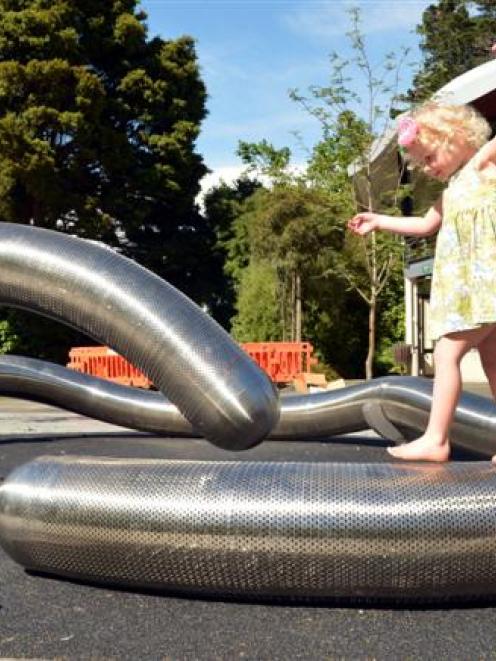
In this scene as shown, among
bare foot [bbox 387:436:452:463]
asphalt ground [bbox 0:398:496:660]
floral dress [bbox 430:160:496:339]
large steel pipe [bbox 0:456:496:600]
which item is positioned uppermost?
floral dress [bbox 430:160:496:339]

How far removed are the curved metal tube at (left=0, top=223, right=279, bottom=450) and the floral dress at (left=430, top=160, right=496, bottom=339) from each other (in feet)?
2.37

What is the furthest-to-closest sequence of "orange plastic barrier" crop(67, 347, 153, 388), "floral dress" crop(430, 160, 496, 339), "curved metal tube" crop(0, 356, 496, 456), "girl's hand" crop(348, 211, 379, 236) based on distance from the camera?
"orange plastic barrier" crop(67, 347, 153, 388)
"curved metal tube" crop(0, 356, 496, 456)
"girl's hand" crop(348, 211, 379, 236)
"floral dress" crop(430, 160, 496, 339)

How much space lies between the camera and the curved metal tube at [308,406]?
466cm

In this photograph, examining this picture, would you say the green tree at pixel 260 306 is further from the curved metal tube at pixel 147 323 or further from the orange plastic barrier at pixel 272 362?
the curved metal tube at pixel 147 323

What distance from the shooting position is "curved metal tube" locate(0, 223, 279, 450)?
10.3 feet

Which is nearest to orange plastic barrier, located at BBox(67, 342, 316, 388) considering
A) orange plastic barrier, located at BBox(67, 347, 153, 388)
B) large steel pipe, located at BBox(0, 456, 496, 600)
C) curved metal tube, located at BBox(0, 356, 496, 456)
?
orange plastic barrier, located at BBox(67, 347, 153, 388)

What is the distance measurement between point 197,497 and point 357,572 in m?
0.53

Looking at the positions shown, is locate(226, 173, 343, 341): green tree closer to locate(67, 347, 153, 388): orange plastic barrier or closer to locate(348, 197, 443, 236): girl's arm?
locate(67, 347, 153, 388): orange plastic barrier

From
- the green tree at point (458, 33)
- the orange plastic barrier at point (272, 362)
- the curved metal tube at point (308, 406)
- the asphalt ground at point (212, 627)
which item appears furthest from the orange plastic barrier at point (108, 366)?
the green tree at point (458, 33)

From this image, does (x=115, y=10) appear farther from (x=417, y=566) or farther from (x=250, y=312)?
(x=417, y=566)

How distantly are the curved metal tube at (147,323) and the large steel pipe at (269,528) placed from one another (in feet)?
0.74

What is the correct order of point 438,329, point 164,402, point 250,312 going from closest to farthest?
point 438,329, point 164,402, point 250,312

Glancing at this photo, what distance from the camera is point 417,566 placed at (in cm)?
260

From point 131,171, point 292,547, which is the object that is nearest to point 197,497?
point 292,547
